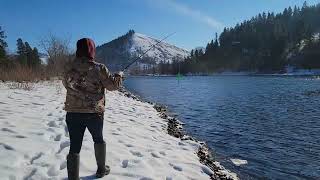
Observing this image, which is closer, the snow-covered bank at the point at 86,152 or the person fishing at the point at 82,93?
the person fishing at the point at 82,93

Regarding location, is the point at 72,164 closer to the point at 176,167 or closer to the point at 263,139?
the point at 176,167

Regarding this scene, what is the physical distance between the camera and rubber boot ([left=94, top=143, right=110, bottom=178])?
24.1 ft

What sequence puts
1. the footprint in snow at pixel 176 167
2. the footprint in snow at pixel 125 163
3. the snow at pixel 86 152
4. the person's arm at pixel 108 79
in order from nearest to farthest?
1. the person's arm at pixel 108 79
2. the snow at pixel 86 152
3. the footprint in snow at pixel 125 163
4. the footprint in snow at pixel 176 167

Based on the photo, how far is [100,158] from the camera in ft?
24.3

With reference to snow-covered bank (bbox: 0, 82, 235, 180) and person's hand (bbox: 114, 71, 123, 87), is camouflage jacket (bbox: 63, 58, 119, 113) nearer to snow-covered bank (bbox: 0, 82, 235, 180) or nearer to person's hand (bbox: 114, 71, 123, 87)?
person's hand (bbox: 114, 71, 123, 87)

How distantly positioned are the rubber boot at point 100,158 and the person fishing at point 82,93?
486 millimetres

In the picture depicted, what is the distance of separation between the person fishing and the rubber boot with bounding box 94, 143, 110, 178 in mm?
486

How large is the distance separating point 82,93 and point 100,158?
4.33 ft

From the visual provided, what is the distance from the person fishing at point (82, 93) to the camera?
6.85 meters

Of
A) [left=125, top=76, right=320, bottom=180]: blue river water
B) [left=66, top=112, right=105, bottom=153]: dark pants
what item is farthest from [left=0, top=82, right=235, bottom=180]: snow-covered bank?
[left=125, top=76, right=320, bottom=180]: blue river water

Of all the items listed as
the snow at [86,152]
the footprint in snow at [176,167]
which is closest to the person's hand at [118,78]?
the snow at [86,152]

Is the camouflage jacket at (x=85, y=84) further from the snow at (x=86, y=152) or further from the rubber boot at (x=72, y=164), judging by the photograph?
the snow at (x=86, y=152)

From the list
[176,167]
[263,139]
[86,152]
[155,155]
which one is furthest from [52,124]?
[263,139]

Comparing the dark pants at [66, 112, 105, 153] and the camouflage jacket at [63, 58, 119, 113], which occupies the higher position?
the camouflage jacket at [63, 58, 119, 113]
